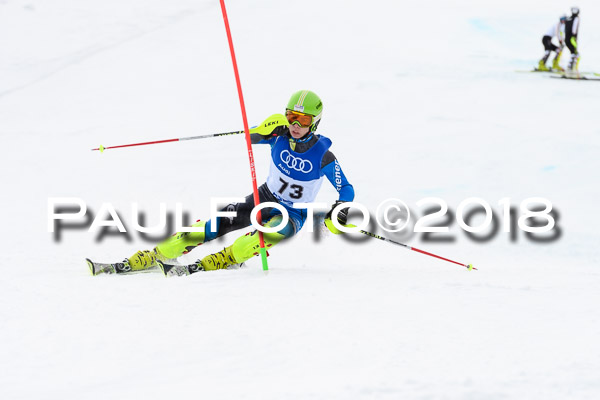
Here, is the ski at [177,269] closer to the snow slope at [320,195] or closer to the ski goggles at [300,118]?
the snow slope at [320,195]

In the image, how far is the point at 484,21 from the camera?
682 inches

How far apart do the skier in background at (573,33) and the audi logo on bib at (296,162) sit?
31.9 feet

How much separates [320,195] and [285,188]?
328 centimetres

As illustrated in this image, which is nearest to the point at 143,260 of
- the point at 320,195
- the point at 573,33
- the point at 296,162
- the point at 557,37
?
the point at 296,162

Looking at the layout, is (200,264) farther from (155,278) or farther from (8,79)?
(8,79)

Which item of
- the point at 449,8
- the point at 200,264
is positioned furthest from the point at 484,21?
the point at 200,264

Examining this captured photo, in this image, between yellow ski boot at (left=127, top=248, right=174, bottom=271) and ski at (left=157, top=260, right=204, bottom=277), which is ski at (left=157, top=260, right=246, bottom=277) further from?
yellow ski boot at (left=127, top=248, right=174, bottom=271)

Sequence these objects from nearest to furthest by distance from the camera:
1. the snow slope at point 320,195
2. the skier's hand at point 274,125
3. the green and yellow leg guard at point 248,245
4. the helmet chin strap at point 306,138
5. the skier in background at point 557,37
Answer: the snow slope at point 320,195 → the green and yellow leg guard at point 248,245 → the helmet chin strap at point 306,138 → the skier's hand at point 274,125 → the skier in background at point 557,37

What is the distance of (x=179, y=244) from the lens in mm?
4926

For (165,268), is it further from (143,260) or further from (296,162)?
(296,162)

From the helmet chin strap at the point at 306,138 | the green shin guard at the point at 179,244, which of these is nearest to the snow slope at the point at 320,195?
the green shin guard at the point at 179,244

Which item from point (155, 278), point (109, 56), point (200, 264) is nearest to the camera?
point (155, 278)

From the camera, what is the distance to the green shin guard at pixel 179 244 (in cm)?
492

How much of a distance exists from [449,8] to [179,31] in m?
6.79
